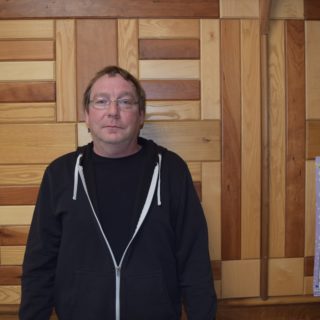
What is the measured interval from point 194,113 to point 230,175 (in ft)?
1.02

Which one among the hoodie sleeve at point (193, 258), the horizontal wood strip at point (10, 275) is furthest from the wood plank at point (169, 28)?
the horizontal wood strip at point (10, 275)

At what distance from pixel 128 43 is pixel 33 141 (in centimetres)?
58

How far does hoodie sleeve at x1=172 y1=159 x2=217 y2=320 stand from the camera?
103 cm

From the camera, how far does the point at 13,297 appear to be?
4.62ft

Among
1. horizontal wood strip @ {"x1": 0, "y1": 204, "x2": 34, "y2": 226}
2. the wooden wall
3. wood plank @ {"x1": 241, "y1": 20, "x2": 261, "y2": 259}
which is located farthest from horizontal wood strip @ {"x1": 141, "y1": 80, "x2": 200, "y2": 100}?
horizontal wood strip @ {"x1": 0, "y1": 204, "x2": 34, "y2": 226}

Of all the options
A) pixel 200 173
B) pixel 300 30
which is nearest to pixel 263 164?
pixel 200 173

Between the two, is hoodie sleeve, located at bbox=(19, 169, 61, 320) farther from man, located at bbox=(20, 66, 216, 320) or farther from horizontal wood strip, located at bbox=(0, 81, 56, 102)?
horizontal wood strip, located at bbox=(0, 81, 56, 102)

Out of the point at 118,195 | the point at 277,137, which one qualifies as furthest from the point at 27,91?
the point at 277,137

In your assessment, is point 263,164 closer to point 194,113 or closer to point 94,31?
point 194,113

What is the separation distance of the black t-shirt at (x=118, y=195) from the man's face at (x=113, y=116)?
56 millimetres

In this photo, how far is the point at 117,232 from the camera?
1.01 meters

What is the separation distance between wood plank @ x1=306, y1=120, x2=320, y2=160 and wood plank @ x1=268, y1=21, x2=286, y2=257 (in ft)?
0.36

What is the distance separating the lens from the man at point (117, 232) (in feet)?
3.28

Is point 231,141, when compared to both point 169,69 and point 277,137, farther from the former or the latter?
point 169,69
